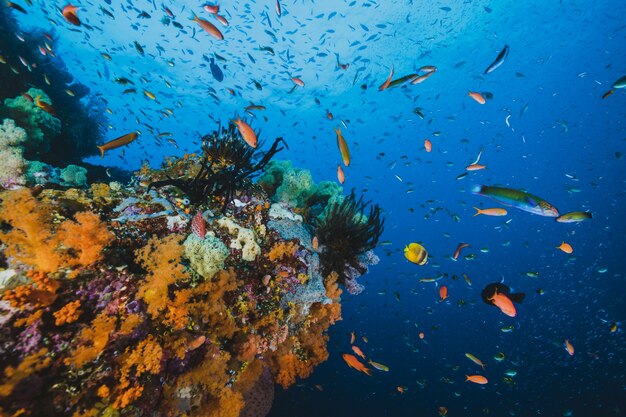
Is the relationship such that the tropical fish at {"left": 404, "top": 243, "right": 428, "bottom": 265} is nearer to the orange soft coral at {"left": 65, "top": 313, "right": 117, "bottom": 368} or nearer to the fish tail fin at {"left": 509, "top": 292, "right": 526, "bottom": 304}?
the fish tail fin at {"left": 509, "top": 292, "right": 526, "bottom": 304}

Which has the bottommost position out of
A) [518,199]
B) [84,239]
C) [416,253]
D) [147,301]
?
[416,253]

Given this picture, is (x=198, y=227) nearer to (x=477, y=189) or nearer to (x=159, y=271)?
(x=159, y=271)

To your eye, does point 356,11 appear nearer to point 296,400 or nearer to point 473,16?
point 473,16

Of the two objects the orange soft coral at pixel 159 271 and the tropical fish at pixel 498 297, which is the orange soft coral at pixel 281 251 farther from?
the tropical fish at pixel 498 297

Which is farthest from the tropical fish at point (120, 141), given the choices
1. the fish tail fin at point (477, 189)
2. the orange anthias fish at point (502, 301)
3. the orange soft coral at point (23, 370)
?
the orange anthias fish at point (502, 301)

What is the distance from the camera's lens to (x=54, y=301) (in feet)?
7.44

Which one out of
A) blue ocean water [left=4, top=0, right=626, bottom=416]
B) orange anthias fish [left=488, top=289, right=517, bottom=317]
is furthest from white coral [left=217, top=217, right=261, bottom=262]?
blue ocean water [left=4, top=0, right=626, bottom=416]

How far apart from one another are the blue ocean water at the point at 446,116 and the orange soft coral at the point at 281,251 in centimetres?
740

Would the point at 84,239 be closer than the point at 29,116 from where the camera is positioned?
Yes

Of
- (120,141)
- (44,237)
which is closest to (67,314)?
(44,237)

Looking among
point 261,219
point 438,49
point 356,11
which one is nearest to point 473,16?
point 438,49

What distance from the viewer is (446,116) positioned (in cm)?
3152

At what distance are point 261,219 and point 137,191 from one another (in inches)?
75.7

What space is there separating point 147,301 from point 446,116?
35777 millimetres
